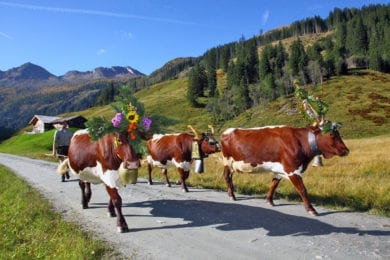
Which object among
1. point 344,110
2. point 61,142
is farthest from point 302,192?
point 344,110

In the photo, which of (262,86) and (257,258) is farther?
(262,86)

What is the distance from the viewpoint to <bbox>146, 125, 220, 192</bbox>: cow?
1670 centimetres

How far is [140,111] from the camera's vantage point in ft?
34.0

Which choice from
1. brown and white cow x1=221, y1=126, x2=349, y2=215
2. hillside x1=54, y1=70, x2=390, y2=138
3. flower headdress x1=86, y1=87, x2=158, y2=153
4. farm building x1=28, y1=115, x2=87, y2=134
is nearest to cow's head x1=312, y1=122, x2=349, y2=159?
brown and white cow x1=221, y1=126, x2=349, y2=215

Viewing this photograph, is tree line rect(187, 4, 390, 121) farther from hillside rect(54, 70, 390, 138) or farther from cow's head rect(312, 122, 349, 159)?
cow's head rect(312, 122, 349, 159)

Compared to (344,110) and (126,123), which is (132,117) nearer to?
(126,123)

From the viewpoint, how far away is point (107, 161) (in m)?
10.4

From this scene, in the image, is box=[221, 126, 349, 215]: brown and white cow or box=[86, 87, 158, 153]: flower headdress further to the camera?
box=[221, 126, 349, 215]: brown and white cow

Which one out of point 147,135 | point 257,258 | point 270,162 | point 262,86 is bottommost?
point 257,258

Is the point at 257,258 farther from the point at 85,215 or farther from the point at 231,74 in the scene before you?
the point at 231,74

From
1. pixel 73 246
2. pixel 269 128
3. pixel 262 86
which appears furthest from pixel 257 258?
pixel 262 86

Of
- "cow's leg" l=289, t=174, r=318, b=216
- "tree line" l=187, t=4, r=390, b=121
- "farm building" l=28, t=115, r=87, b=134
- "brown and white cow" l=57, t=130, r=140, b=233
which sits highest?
"tree line" l=187, t=4, r=390, b=121

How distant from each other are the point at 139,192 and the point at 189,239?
7239 millimetres

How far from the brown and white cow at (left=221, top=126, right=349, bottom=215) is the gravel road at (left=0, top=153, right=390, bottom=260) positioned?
40.5 inches
